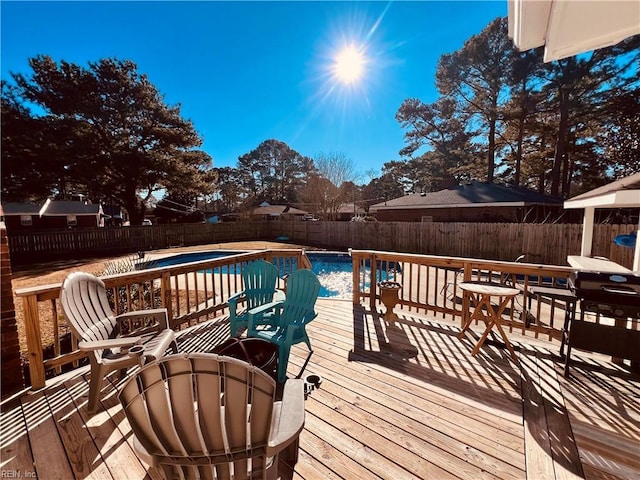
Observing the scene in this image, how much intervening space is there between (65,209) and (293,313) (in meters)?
23.9

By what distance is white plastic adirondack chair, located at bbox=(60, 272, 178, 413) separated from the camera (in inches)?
77.4

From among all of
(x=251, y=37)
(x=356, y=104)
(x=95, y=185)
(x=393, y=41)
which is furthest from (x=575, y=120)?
(x=95, y=185)

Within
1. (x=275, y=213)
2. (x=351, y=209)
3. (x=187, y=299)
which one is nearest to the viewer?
(x=187, y=299)

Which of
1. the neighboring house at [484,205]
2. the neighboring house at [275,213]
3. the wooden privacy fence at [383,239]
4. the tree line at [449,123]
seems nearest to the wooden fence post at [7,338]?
the wooden privacy fence at [383,239]

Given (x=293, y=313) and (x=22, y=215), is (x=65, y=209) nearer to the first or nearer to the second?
(x=22, y=215)

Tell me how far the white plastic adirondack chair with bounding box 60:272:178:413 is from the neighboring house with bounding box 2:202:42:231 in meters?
21.8

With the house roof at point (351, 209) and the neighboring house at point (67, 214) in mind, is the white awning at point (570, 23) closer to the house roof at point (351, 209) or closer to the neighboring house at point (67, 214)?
the neighboring house at point (67, 214)

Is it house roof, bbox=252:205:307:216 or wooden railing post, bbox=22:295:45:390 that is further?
house roof, bbox=252:205:307:216

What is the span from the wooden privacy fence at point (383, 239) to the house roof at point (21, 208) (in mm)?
7635

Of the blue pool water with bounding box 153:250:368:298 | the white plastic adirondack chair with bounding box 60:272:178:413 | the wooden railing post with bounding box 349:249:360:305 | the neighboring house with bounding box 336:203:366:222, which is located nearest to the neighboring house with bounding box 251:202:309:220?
the neighboring house with bounding box 336:203:366:222

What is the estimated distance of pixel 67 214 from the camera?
18.5 m

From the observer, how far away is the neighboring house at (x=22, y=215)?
16423 millimetres

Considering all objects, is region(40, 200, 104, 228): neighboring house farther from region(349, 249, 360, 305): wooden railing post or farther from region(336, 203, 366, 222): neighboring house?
region(349, 249, 360, 305): wooden railing post

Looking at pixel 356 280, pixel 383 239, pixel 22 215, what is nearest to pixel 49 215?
pixel 22 215
